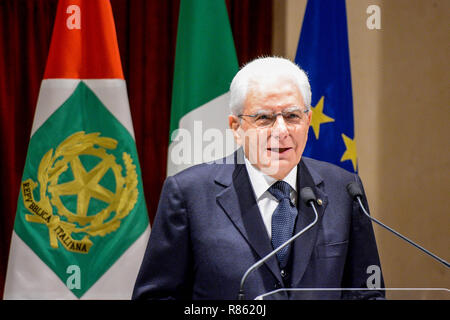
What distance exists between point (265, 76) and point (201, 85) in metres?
1.32

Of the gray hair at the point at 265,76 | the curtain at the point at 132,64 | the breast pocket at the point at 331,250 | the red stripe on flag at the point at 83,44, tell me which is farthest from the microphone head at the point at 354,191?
the curtain at the point at 132,64

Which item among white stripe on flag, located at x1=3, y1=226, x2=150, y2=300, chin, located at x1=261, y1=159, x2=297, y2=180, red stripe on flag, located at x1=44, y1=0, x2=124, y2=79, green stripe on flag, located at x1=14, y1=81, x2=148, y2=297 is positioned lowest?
white stripe on flag, located at x1=3, y1=226, x2=150, y2=300

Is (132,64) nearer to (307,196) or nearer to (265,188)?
(265,188)

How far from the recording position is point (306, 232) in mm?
1683

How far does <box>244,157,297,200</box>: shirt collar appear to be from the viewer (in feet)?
5.73

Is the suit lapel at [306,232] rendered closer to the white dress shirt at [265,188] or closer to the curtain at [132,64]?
the white dress shirt at [265,188]

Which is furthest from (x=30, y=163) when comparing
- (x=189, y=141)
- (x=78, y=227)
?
(x=189, y=141)

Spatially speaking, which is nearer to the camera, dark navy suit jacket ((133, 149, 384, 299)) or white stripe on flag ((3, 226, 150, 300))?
dark navy suit jacket ((133, 149, 384, 299))

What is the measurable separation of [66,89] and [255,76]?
1471mm

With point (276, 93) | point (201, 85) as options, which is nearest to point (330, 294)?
point (276, 93)

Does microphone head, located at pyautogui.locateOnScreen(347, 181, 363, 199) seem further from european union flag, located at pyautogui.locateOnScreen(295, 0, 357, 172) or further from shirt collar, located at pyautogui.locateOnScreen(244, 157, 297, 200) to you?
european union flag, located at pyautogui.locateOnScreen(295, 0, 357, 172)

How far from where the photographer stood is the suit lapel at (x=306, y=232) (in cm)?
162

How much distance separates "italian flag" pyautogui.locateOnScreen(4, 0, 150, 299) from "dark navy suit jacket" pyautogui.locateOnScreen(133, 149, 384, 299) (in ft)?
3.66

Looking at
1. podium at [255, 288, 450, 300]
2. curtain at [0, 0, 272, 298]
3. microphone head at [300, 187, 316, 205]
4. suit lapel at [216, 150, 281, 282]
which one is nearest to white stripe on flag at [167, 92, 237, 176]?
curtain at [0, 0, 272, 298]
